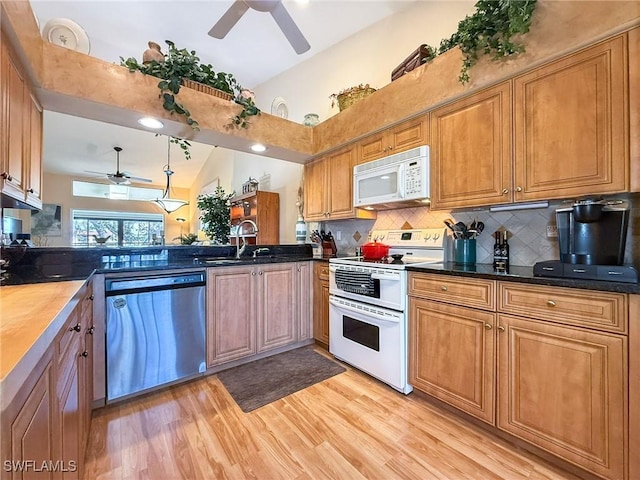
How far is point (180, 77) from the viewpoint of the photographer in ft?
6.83

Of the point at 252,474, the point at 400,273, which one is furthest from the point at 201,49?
the point at 252,474

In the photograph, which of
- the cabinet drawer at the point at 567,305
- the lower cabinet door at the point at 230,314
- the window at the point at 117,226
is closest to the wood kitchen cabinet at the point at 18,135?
the lower cabinet door at the point at 230,314

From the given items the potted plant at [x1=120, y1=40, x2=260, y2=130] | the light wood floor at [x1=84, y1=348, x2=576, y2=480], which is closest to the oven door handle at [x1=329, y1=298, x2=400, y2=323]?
the light wood floor at [x1=84, y1=348, x2=576, y2=480]

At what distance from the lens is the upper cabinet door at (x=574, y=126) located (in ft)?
4.40

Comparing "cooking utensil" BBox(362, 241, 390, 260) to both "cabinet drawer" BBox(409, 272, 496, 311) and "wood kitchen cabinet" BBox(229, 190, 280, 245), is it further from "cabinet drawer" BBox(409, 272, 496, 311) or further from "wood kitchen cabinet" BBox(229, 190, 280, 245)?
"wood kitchen cabinet" BBox(229, 190, 280, 245)

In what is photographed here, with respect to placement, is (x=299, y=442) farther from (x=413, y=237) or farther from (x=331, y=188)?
(x=331, y=188)

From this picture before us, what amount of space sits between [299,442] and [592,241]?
1.88 meters

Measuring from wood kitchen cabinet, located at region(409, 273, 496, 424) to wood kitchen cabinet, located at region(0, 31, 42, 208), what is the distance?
2.30 meters

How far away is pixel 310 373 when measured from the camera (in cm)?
237

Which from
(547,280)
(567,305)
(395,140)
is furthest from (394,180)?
(567,305)

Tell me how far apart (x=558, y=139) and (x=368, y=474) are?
6.61 feet

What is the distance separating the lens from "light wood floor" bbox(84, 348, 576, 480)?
1392 mm

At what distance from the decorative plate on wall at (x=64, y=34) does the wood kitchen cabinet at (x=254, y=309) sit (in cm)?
172

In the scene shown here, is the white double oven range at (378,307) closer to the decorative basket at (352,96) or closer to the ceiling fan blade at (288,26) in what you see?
the decorative basket at (352,96)
